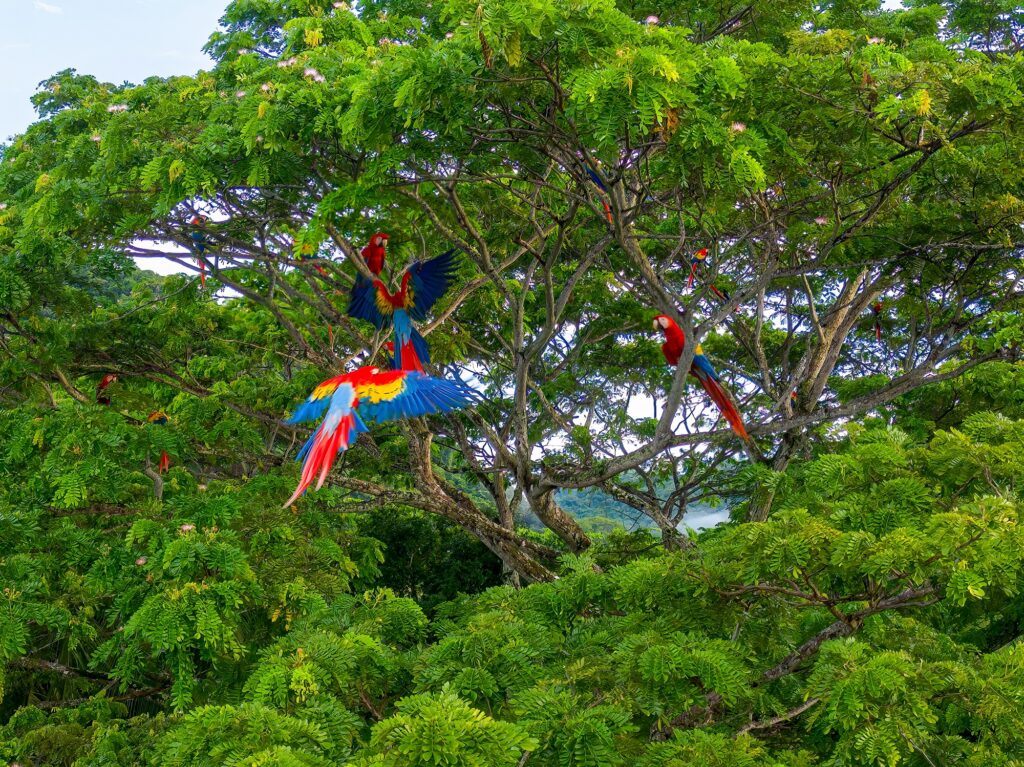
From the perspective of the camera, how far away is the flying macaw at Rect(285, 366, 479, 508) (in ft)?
11.3

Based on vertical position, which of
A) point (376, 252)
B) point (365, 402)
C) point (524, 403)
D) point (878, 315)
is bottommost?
point (365, 402)

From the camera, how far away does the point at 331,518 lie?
5.77 metres

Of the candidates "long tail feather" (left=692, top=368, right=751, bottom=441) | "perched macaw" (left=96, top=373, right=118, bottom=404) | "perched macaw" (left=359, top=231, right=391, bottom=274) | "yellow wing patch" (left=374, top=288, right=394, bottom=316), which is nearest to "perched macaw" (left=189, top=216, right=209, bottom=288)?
"perched macaw" (left=359, top=231, right=391, bottom=274)

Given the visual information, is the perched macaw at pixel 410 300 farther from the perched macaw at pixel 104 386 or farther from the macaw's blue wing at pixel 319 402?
the perched macaw at pixel 104 386

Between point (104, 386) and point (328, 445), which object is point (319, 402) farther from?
point (104, 386)

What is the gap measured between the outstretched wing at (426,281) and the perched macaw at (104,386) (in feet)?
9.15

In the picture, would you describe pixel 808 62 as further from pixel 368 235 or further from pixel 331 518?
pixel 331 518

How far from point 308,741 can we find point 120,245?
12.7ft

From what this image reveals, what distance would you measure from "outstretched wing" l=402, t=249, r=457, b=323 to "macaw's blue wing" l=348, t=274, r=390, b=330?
6.5 inches

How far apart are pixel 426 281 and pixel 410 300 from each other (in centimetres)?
14

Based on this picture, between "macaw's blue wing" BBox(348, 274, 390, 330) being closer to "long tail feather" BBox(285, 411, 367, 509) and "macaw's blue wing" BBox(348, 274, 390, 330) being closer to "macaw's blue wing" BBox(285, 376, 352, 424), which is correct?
"macaw's blue wing" BBox(285, 376, 352, 424)

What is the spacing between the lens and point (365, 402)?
139 inches

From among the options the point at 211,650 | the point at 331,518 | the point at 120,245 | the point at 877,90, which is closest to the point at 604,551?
the point at 331,518

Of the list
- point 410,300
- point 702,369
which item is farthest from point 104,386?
point 702,369
